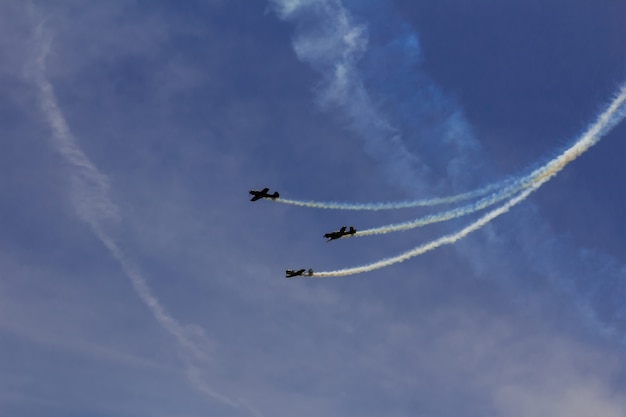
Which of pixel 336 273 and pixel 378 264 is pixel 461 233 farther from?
pixel 336 273

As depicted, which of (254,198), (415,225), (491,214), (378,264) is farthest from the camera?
(254,198)

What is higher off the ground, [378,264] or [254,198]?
[254,198]

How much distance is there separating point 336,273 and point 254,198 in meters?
17.5

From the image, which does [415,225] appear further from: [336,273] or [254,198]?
[254,198]

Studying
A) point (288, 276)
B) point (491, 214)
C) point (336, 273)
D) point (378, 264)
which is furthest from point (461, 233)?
point (288, 276)

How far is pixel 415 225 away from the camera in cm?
9912

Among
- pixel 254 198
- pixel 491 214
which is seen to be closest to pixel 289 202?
pixel 254 198

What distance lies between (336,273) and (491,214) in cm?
2962

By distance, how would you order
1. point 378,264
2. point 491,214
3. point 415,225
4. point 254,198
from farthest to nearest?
point 254,198 < point 378,264 < point 415,225 < point 491,214

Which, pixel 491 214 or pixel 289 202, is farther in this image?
pixel 289 202

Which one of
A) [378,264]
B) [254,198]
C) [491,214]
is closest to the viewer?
[491,214]

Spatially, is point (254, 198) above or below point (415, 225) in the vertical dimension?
above

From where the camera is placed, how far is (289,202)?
112125 mm

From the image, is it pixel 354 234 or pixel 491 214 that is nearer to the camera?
pixel 491 214
